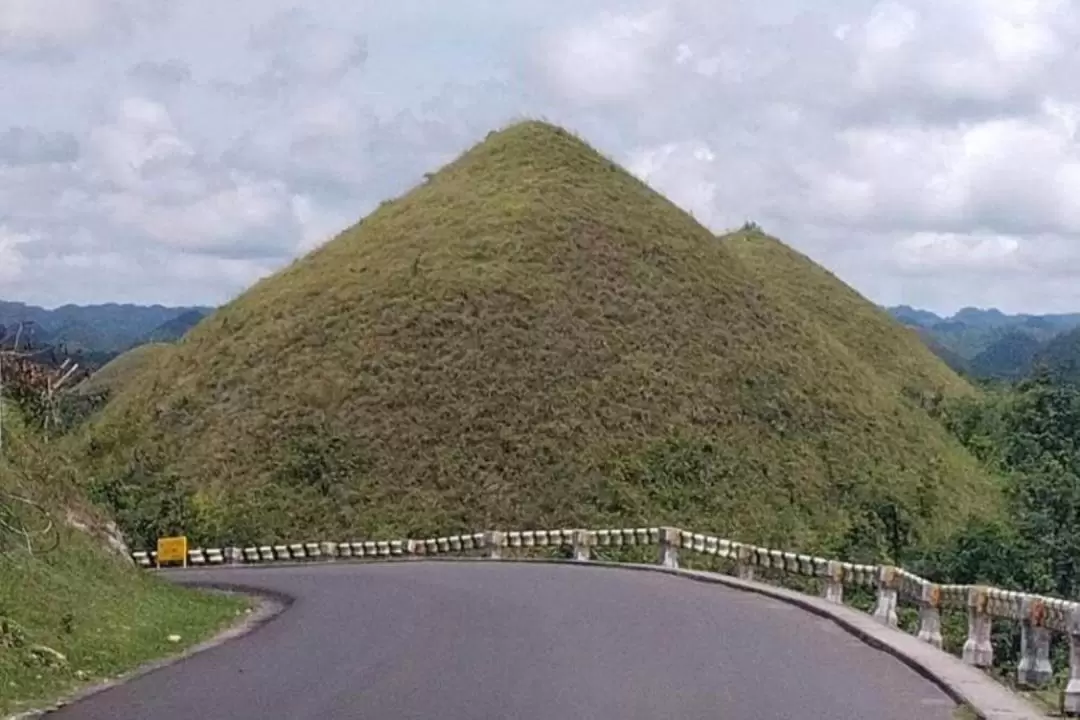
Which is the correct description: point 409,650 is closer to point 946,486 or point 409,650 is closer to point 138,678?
point 138,678

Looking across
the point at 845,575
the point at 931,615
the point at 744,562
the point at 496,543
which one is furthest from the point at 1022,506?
the point at 931,615

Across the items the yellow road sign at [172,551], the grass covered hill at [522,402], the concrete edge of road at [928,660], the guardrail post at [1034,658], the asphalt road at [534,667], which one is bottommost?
the yellow road sign at [172,551]

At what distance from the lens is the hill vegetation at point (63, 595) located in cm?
1543

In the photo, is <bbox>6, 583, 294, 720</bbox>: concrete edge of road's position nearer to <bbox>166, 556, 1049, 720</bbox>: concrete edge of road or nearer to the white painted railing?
<bbox>166, 556, 1049, 720</bbox>: concrete edge of road

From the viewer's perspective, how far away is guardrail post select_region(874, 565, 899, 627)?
66.6 ft

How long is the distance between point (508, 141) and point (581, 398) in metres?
28.3

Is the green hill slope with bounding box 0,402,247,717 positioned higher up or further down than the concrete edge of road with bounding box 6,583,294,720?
higher up

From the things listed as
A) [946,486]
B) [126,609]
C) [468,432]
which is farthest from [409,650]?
[946,486]

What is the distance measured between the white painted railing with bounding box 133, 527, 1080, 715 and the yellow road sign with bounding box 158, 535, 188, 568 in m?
0.64

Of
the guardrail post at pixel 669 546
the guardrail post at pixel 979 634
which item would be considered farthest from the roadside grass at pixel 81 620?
the guardrail post at pixel 669 546

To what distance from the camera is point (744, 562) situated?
99.8 ft

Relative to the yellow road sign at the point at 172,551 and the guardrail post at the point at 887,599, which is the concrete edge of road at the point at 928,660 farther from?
the yellow road sign at the point at 172,551

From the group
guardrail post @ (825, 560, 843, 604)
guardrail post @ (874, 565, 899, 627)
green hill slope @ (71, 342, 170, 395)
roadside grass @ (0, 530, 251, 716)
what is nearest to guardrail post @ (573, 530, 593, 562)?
roadside grass @ (0, 530, 251, 716)

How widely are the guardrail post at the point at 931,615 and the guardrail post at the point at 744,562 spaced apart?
1179cm
